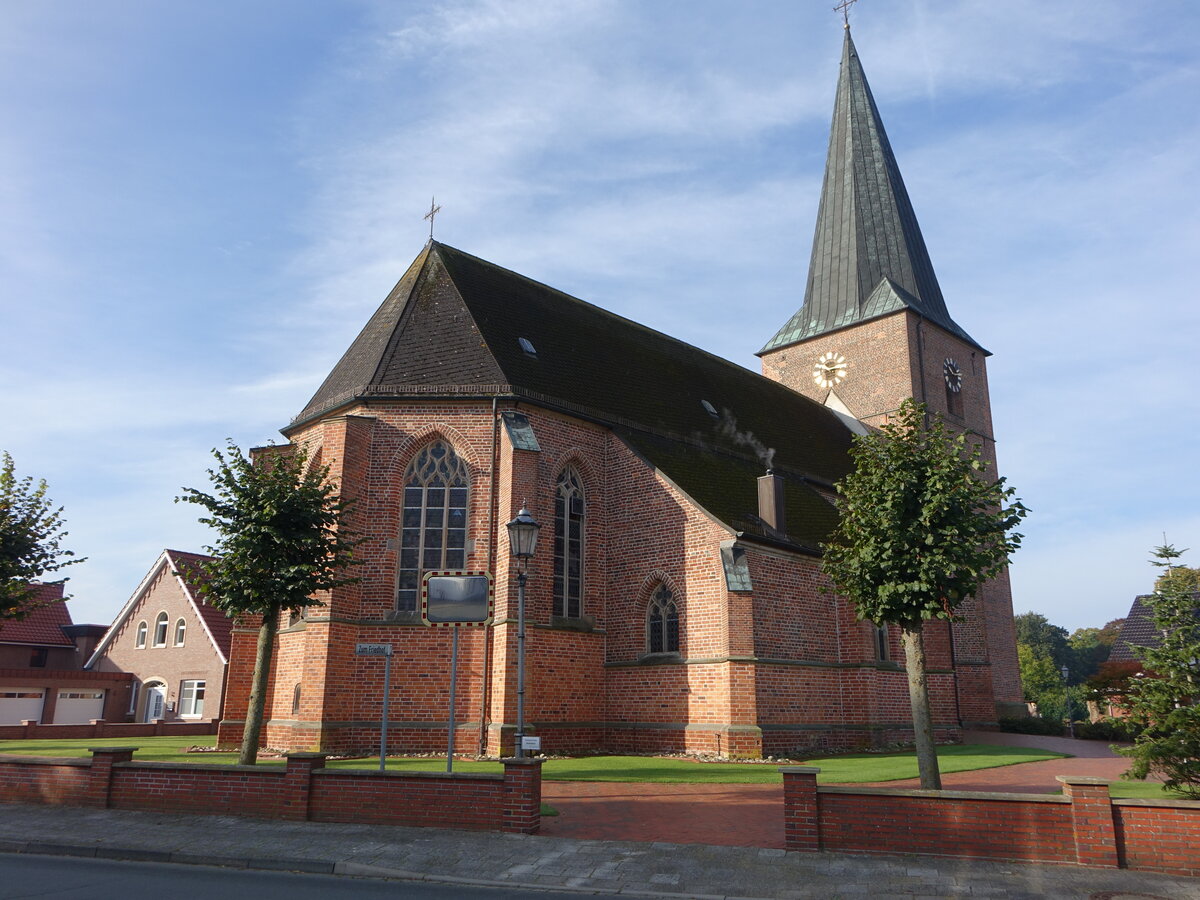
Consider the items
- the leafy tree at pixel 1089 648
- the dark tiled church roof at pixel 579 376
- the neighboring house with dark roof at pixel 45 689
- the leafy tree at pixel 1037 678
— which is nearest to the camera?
the dark tiled church roof at pixel 579 376

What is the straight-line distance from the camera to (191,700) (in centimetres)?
3344

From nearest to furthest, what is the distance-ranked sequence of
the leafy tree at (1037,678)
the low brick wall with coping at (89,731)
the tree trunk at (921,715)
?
the tree trunk at (921,715) < the low brick wall with coping at (89,731) < the leafy tree at (1037,678)

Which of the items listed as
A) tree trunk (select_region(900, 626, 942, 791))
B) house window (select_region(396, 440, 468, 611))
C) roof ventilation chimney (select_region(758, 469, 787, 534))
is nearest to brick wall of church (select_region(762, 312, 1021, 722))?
roof ventilation chimney (select_region(758, 469, 787, 534))

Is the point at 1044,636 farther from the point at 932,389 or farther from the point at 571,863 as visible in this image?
the point at 571,863

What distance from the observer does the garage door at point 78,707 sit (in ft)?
113

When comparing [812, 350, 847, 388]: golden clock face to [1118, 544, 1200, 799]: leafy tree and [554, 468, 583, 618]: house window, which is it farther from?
[1118, 544, 1200, 799]: leafy tree

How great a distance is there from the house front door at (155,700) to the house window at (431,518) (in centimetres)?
2185

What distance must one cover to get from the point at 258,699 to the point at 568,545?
7.85 m

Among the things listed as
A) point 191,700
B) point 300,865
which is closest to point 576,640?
point 300,865

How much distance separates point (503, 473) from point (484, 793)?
30.7ft

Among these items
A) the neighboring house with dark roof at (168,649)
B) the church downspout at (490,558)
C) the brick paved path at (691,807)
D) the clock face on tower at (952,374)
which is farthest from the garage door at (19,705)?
the clock face on tower at (952,374)

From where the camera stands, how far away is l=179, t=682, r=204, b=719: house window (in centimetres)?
3300

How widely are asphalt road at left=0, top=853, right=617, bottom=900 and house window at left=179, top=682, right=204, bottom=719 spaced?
1046 inches

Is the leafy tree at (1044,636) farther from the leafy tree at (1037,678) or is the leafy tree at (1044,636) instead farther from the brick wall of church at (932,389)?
the brick wall of church at (932,389)
